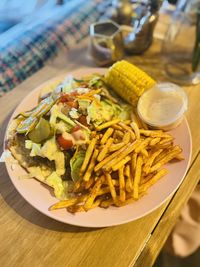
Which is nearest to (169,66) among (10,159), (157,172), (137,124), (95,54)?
(95,54)

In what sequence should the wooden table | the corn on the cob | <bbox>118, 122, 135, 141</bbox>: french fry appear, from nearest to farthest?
the wooden table, <bbox>118, 122, 135, 141</bbox>: french fry, the corn on the cob

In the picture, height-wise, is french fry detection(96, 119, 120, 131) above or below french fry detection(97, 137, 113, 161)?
above

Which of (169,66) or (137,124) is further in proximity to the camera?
(169,66)

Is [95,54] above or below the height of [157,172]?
above

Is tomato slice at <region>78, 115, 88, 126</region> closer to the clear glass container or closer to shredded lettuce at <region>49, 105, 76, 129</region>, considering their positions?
shredded lettuce at <region>49, 105, 76, 129</region>

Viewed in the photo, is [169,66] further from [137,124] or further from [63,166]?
[63,166]

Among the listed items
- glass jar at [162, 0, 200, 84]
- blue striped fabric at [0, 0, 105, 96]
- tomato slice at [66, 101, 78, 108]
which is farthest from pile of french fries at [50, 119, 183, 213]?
blue striped fabric at [0, 0, 105, 96]
